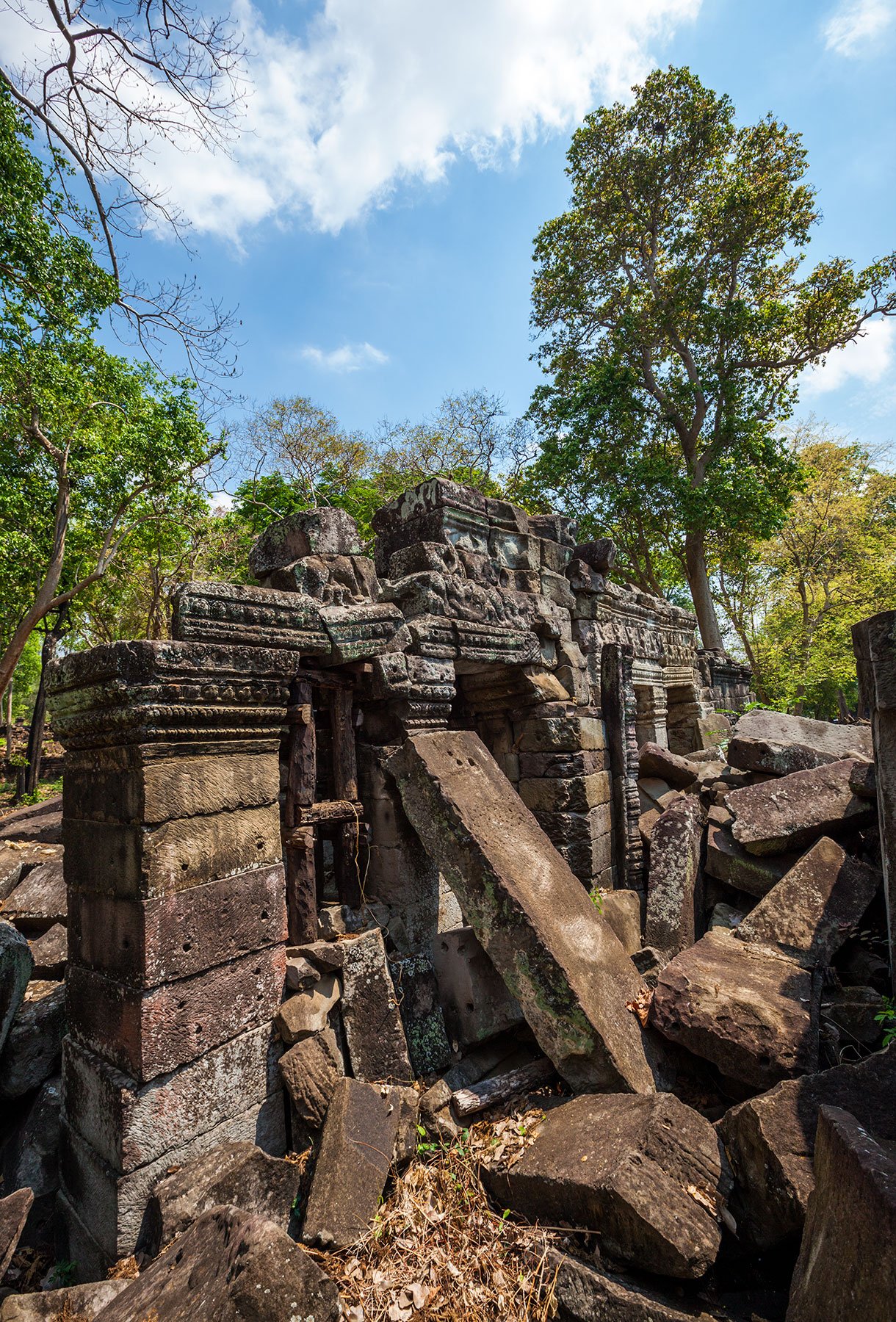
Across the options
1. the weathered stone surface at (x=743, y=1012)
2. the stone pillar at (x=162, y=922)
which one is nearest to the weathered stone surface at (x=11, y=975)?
the stone pillar at (x=162, y=922)

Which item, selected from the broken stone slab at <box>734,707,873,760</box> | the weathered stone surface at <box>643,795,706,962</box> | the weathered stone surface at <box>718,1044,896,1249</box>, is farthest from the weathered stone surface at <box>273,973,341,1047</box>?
the broken stone slab at <box>734,707,873,760</box>

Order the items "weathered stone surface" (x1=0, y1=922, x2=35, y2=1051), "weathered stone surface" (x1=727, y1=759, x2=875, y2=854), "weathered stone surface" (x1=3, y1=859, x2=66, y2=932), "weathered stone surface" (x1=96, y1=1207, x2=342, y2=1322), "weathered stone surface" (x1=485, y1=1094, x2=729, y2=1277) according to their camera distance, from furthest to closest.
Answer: "weathered stone surface" (x1=3, y1=859, x2=66, y2=932) < "weathered stone surface" (x1=727, y1=759, x2=875, y2=854) < "weathered stone surface" (x1=0, y1=922, x2=35, y2=1051) < "weathered stone surface" (x1=485, y1=1094, x2=729, y2=1277) < "weathered stone surface" (x1=96, y1=1207, x2=342, y2=1322)

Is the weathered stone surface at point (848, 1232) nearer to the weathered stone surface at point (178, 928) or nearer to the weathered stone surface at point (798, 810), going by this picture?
the weathered stone surface at point (178, 928)

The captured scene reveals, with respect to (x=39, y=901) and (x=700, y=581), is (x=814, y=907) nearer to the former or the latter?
(x=39, y=901)

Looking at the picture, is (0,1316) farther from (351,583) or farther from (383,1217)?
(351,583)

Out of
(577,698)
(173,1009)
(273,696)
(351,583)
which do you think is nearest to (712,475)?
(577,698)

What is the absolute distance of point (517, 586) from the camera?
17.7 ft

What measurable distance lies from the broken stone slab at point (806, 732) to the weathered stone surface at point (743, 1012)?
3.76 metres

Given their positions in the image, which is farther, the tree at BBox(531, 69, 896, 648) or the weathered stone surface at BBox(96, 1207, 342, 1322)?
the tree at BBox(531, 69, 896, 648)

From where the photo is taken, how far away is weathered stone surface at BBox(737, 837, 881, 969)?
3.48 m

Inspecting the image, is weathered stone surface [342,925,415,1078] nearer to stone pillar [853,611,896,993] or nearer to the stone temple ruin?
the stone temple ruin

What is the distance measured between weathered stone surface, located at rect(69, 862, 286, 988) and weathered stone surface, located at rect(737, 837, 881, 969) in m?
2.76

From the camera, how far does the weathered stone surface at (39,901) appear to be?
15.9 feet

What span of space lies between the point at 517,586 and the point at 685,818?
2.34 metres
